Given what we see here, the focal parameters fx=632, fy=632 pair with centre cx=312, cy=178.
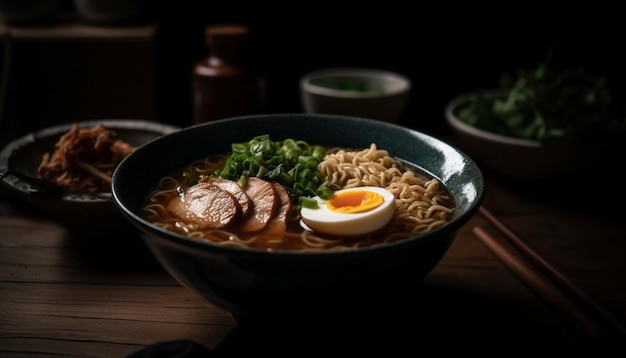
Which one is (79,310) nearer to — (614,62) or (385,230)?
(385,230)

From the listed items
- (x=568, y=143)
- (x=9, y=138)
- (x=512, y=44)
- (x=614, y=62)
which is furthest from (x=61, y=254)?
(x=614, y=62)

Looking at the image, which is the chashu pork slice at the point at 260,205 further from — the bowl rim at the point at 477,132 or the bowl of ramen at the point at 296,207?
the bowl rim at the point at 477,132

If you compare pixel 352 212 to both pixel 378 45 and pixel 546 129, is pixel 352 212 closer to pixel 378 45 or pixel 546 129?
pixel 546 129

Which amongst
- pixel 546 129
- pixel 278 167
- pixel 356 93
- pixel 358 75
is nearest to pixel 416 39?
pixel 358 75

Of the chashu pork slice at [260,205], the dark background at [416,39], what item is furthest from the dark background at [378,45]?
the chashu pork slice at [260,205]

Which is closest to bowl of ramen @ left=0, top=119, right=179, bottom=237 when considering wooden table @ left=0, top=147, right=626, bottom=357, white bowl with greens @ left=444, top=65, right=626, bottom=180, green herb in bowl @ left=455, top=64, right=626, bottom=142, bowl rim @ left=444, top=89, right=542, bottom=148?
wooden table @ left=0, top=147, right=626, bottom=357

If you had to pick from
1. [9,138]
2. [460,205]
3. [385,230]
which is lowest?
[9,138]
